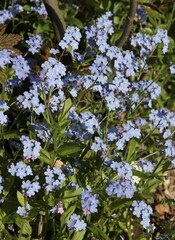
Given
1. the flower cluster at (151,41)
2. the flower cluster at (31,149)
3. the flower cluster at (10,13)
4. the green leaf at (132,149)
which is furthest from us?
the flower cluster at (10,13)

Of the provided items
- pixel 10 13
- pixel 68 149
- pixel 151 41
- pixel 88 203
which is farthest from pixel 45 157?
pixel 10 13

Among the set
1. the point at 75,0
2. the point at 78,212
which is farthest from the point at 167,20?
the point at 78,212

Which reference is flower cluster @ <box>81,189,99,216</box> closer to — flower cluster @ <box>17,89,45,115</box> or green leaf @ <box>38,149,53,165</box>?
green leaf @ <box>38,149,53,165</box>

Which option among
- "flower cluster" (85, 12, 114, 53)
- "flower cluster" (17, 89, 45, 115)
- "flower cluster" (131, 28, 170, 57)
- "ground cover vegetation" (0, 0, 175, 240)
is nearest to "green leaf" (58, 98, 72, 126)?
"ground cover vegetation" (0, 0, 175, 240)

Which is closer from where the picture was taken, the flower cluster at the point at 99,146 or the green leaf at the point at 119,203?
the flower cluster at the point at 99,146

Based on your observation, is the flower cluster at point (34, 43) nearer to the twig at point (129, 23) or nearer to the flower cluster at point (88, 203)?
the twig at point (129, 23)

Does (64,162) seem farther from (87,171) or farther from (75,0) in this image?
(75,0)

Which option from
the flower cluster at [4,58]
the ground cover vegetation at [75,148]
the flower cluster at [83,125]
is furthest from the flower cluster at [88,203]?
the flower cluster at [4,58]

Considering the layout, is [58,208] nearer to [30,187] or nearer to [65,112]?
[30,187]
